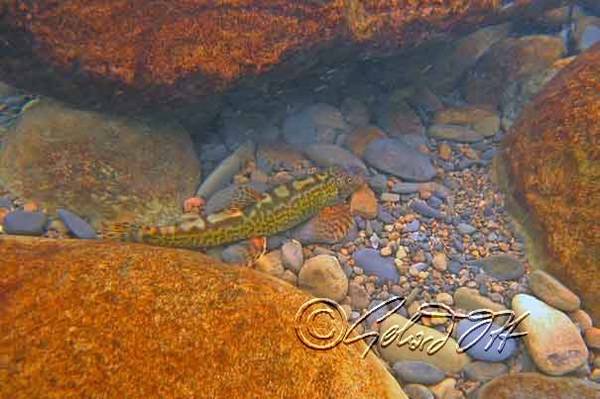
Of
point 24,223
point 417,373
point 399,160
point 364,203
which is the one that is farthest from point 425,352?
point 24,223

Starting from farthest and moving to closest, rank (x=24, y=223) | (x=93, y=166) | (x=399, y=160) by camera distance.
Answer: (x=399, y=160) < (x=93, y=166) < (x=24, y=223)

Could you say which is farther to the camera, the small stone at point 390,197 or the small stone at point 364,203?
the small stone at point 390,197

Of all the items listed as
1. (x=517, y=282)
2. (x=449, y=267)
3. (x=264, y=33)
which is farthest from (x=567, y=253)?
(x=264, y=33)

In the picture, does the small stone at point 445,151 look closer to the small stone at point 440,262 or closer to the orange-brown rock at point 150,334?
the small stone at point 440,262

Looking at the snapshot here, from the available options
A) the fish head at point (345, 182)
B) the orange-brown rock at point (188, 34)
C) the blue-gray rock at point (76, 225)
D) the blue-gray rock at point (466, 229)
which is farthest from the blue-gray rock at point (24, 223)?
the blue-gray rock at point (466, 229)

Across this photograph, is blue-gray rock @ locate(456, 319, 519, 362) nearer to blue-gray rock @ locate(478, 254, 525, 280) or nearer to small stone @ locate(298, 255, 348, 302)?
blue-gray rock @ locate(478, 254, 525, 280)

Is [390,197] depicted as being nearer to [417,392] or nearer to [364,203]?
[364,203]

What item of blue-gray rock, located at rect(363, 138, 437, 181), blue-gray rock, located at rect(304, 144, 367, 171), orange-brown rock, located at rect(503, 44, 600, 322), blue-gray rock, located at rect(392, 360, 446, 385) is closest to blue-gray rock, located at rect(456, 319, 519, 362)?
A: blue-gray rock, located at rect(392, 360, 446, 385)
